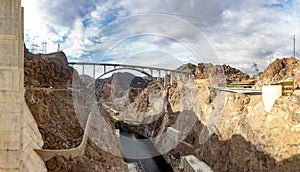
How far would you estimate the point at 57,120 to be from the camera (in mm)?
13883

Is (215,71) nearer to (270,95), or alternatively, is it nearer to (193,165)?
(270,95)

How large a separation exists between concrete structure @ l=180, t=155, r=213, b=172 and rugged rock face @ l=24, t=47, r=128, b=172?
564 centimetres

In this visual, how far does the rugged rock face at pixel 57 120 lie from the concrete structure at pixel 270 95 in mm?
9537

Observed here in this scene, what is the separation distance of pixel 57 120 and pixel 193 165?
33.5 ft

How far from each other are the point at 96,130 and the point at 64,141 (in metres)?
5.53

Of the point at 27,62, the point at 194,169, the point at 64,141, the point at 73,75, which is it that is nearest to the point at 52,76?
the point at 27,62

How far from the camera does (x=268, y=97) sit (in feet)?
53.9

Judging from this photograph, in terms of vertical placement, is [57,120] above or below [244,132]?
above

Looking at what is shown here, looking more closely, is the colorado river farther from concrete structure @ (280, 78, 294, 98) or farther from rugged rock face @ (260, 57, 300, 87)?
concrete structure @ (280, 78, 294, 98)

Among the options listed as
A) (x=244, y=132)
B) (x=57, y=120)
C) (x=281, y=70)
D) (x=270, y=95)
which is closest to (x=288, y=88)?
(x=270, y=95)

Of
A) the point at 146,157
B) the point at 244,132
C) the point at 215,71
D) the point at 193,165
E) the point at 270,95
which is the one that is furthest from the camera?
the point at 215,71

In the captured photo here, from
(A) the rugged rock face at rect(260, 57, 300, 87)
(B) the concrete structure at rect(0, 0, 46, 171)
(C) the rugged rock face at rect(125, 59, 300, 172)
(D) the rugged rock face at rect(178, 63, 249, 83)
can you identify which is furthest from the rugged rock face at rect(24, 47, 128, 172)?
(D) the rugged rock face at rect(178, 63, 249, 83)

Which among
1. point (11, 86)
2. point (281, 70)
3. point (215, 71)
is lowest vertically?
point (11, 86)

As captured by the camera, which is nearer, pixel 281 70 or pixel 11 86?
pixel 11 86
